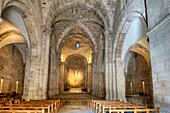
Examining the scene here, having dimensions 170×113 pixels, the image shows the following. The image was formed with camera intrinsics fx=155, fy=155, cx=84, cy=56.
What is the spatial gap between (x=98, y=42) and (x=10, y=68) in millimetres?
10741

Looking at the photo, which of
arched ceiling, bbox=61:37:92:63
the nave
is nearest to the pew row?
the nave

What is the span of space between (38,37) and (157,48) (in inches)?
371

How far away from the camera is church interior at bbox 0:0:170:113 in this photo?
5.64 meters

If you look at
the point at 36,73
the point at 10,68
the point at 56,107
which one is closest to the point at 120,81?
the point at 56,107

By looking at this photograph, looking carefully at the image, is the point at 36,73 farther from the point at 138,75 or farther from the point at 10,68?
the point at 138,75

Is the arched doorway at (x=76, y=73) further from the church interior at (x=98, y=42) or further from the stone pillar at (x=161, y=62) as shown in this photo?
the stone pillar at (x=161, y=62)

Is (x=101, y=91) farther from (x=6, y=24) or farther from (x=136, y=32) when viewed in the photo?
(x=6, y=24)

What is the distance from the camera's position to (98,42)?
19.9 metres

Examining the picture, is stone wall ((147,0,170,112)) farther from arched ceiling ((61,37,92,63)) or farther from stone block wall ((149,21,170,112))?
arched ceiling ((61,37,92,63))

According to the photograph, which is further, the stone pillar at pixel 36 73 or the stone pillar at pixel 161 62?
the stone pillar at pixel 36 73

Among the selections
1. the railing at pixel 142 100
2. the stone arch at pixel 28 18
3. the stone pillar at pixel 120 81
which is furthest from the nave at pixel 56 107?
the railing at pixel 142 100

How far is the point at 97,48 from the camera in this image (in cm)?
2039

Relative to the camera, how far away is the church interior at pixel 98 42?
18.5 feet

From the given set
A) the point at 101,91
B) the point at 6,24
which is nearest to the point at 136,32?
the point at 101,91
